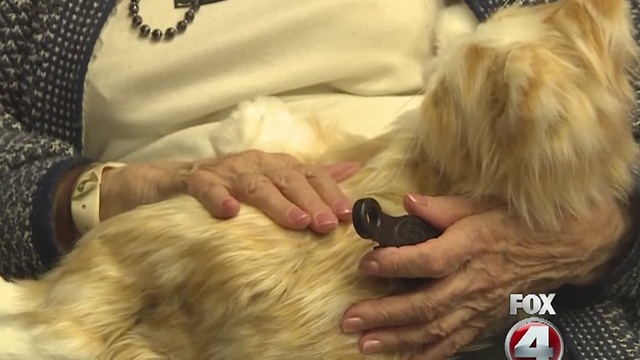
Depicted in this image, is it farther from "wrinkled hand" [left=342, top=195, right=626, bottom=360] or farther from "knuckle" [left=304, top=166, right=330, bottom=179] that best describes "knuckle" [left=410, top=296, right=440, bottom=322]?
"knuckle" [left=304, top=166, right=330, bottom=179]

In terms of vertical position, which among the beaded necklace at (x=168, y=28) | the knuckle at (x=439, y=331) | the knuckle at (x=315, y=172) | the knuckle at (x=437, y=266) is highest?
the beaded necklace at (x=168, y=28)

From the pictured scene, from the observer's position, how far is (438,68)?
2.66 feet

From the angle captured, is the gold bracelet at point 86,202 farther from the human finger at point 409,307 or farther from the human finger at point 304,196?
the human finger at point 409,307

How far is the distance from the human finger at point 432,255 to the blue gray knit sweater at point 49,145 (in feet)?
0.57

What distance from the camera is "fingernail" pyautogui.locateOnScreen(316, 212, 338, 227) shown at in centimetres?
77

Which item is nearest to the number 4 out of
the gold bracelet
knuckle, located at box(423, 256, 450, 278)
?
knuckle, located at box(423, 256, 450, 278)

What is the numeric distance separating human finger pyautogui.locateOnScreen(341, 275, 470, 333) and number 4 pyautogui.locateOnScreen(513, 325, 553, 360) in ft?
0.23

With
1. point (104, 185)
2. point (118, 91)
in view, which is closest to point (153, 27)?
point (118, 91)

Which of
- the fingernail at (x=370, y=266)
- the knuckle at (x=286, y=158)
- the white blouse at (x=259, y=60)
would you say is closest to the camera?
the fingernail at (x=370, y=266)

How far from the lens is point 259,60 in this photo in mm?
1049

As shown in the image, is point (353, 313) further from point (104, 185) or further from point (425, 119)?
point (104, 185)

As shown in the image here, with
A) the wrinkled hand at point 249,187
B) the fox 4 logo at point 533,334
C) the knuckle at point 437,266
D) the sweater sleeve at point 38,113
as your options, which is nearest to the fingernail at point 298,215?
the wrinkled hand at point 249,187

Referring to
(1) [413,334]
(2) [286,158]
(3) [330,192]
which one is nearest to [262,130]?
(2) [286,158]

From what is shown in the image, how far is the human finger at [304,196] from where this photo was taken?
2.53 feet
